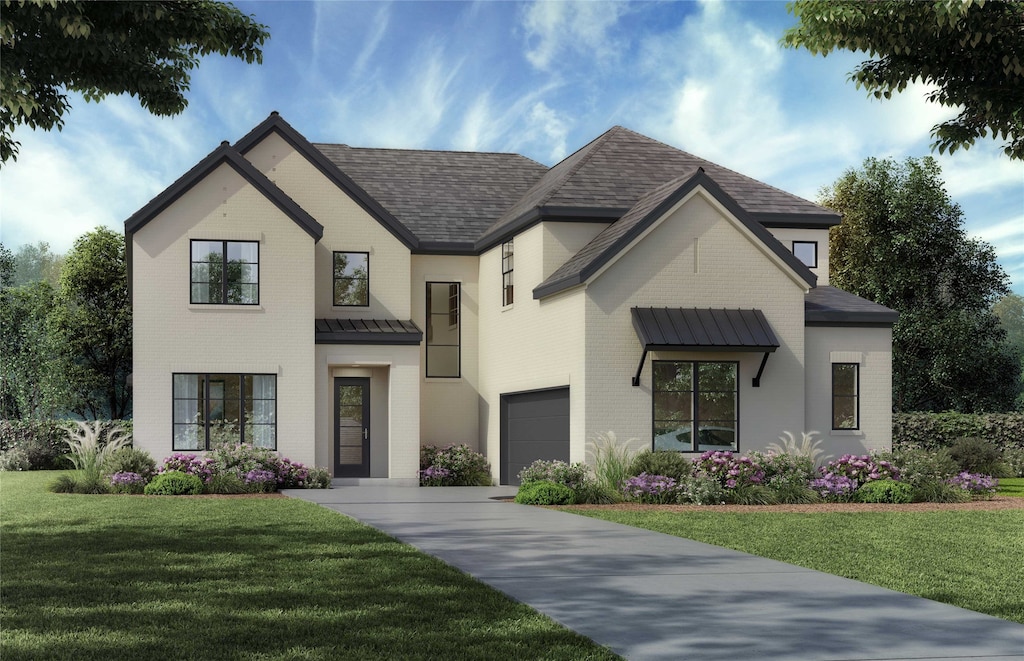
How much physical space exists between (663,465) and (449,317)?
34.9 feet

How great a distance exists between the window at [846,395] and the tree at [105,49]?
15562 mm

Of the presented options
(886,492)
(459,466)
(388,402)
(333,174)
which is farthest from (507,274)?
(886,492)

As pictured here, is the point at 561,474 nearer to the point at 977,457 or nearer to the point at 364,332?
the point at 364,332

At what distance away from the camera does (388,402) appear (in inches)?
1115

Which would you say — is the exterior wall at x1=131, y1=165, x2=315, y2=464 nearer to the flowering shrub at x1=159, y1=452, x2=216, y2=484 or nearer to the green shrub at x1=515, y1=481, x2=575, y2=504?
the flowering shrub at x1=159, y1=452, x2=216, y2=484

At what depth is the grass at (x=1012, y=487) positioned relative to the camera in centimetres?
2514

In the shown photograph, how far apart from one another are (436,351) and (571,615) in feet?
72.0

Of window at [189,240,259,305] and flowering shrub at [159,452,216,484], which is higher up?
window at [189,240,259,305]

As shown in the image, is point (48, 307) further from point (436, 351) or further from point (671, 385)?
point (671, 385)

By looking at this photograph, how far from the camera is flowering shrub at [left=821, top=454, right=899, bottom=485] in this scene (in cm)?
2320

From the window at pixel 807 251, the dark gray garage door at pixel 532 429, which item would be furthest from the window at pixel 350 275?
the window at pixel 807 251

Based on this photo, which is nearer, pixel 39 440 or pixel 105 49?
pixel 105 49

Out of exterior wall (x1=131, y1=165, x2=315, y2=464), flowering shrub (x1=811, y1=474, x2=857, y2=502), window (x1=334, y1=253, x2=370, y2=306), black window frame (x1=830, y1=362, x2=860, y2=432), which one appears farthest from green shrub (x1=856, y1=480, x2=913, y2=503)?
window (x1=334, y1=253, x2=370, y2=306)

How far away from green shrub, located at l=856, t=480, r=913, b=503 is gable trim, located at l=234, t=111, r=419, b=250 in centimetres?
1281
